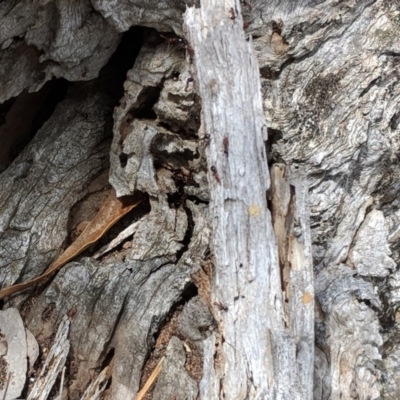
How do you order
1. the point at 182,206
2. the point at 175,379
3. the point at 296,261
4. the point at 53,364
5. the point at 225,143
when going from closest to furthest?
the point at 225,143
the point at 296,261
the point at 175,379
the point at 53,364
the point at 182,206

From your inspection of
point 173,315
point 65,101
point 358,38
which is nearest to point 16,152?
point 65,101

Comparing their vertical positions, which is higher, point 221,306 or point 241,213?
point 241,213

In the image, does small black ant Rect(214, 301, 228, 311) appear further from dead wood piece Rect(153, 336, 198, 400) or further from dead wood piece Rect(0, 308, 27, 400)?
dead wood piece Rect(0, 308, 27, 400)

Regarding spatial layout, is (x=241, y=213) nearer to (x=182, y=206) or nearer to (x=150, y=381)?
(x=182, y=206)

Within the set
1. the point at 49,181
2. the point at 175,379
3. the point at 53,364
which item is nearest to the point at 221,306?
the point at 175,379

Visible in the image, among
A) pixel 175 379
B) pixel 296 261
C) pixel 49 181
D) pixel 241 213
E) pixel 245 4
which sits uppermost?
pixel 245 4

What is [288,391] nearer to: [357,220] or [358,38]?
[357,220]

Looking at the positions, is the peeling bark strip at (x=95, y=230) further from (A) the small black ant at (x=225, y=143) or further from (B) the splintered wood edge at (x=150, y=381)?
(A) the small black ant at (x=225, y=143)
